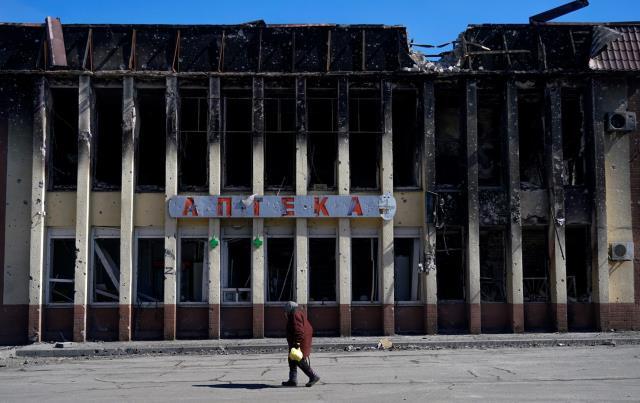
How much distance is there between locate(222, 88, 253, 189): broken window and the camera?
20844 mm

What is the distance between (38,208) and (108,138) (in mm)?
2947

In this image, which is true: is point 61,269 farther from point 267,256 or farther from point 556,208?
point 556,208

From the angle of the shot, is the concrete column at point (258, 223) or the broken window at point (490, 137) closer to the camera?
the concrete column at point (258, 223)

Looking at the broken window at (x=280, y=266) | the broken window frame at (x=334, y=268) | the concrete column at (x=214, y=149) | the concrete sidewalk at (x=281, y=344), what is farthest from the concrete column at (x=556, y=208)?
the concrete column at (x=214, y=149)

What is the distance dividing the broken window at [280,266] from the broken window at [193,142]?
276 cm

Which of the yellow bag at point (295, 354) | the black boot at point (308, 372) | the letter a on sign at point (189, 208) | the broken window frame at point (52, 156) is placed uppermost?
the broken window frame at point (52, 156)

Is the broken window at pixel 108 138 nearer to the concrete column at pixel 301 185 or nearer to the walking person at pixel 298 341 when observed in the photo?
the concrete column at pixel 301 185

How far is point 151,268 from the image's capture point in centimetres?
2059

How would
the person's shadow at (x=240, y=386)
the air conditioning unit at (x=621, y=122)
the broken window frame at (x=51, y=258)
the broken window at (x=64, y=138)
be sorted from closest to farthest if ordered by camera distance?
the person's shadow at (x=240, y=386)
the broken window frame at (x=51, y=258)
the air conditioning unit at (x=621, y=122)
the broken window at (x=64, y=138)

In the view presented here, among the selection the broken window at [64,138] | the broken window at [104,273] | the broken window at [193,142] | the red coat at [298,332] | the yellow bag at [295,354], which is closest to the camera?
the yellow bag at [295,354]

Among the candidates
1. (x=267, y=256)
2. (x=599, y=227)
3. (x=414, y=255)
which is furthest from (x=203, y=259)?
(x=599, y=227)

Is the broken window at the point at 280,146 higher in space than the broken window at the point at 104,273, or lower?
higher

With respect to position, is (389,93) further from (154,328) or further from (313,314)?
(154,328)

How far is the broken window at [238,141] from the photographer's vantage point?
821 inches
